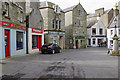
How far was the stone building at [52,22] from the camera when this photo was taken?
24.7 metres

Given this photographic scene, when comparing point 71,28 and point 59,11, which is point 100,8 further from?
point 59,11

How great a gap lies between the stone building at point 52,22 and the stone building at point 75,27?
5.28 meters

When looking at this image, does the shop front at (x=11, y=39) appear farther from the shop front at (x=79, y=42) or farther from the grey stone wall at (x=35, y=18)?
the shop front at (x=79, y=42)

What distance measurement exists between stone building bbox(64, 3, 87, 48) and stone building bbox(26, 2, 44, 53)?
535 inches

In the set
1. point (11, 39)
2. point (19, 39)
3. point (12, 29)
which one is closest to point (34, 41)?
point (19, 39)

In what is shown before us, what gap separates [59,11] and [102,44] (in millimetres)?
22183

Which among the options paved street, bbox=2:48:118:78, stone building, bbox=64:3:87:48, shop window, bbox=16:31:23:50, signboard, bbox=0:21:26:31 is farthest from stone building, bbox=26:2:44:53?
stone building, bbox=64:3:87:48

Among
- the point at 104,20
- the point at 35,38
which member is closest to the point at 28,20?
the point at 35,38

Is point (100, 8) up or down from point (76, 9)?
up

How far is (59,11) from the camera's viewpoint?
92.3ft

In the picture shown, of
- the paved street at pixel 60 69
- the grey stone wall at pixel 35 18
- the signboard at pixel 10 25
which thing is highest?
the grey stone wall at pixel 35 18

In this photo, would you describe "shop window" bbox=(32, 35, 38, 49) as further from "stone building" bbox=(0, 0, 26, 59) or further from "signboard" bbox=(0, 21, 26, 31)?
"signboard" bbox=(0, 21, 26, 31)

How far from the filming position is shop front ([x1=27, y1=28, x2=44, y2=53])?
1796cm

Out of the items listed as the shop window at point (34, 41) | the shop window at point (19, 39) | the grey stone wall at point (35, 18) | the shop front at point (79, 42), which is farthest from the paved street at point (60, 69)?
the shop front at point (79, 42)
